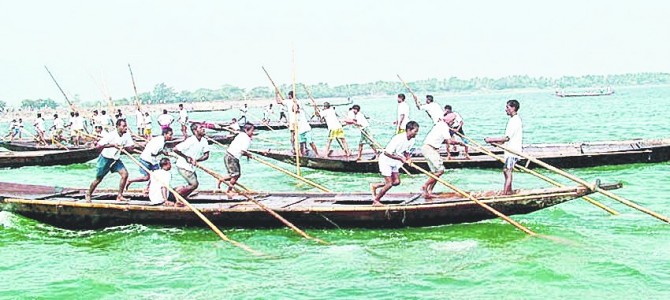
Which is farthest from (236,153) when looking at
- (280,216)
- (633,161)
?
(633,161)

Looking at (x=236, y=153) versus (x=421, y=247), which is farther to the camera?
(x=236, y=153)

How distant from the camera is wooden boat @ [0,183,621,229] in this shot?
1291cm

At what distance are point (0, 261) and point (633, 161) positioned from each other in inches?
652

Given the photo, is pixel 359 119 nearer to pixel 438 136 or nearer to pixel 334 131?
pixel 334 131

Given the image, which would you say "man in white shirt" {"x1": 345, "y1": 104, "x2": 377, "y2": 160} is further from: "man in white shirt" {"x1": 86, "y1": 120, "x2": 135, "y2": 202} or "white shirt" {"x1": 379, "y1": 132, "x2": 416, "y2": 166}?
"man in white shirt" {"x1": 86, "y1": 120, "x2": 135, "y2": 202}

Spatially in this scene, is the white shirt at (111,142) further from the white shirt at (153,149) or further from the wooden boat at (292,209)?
the wooden boat at (292,209)

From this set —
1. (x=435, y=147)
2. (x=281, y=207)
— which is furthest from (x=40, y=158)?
(x=435, y=147)

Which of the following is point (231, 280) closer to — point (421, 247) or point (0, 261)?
point (421, 247)

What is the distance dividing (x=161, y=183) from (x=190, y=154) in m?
0.78

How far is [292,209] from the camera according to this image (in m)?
13.3

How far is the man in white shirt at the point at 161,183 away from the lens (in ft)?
45.6

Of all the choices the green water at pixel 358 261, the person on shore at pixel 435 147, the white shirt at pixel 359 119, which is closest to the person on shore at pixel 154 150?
the green water at pixel 358 261

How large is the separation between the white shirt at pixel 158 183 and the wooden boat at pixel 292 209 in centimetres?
20

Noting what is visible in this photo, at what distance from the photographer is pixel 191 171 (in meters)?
14.2
